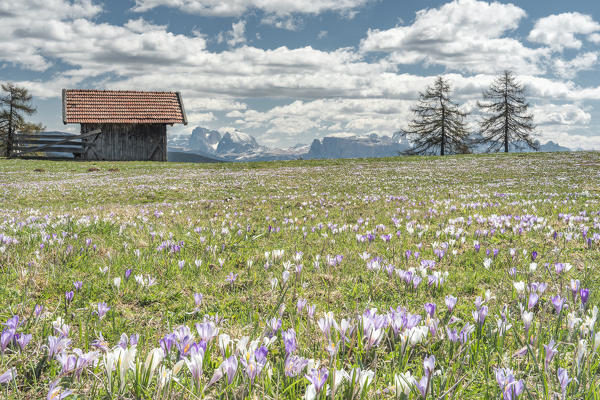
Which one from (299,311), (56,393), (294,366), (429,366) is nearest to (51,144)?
(299,311)

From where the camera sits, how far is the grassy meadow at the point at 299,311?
205cm

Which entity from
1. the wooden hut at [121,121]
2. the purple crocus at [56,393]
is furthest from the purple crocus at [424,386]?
the wooden hut at [121,121]

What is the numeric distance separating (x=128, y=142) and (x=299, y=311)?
52000mm

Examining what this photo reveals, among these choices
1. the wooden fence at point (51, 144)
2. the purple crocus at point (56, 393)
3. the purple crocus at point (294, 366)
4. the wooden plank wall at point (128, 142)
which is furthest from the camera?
the wooden plank wall at point (128, 142)

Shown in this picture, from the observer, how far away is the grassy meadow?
2053mm

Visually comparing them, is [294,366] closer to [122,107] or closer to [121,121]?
[121,121]

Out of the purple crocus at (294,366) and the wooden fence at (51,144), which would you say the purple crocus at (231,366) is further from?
the wooden fence at (51,144)

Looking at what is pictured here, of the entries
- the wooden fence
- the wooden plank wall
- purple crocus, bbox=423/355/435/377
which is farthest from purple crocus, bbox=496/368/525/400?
the wooden fence

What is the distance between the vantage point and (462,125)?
7925 cm

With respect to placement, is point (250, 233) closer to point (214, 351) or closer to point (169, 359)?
point (214, 351)

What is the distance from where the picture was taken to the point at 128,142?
49.2m

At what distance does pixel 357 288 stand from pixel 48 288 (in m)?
3.31

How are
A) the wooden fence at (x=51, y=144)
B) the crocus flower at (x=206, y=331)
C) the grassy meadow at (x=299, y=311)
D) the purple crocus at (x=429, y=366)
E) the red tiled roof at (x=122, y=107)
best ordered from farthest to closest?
the red tiled roof at (x=122, y=107), the wooden fence at (x=51, y=144), the crocus flower at (x=206, y=331), the grassy meadow at (x=299, y=311), the purple crocus at (x=429, y=366)

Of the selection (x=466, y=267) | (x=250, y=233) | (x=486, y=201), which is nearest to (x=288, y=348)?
(x=466, y=267)
